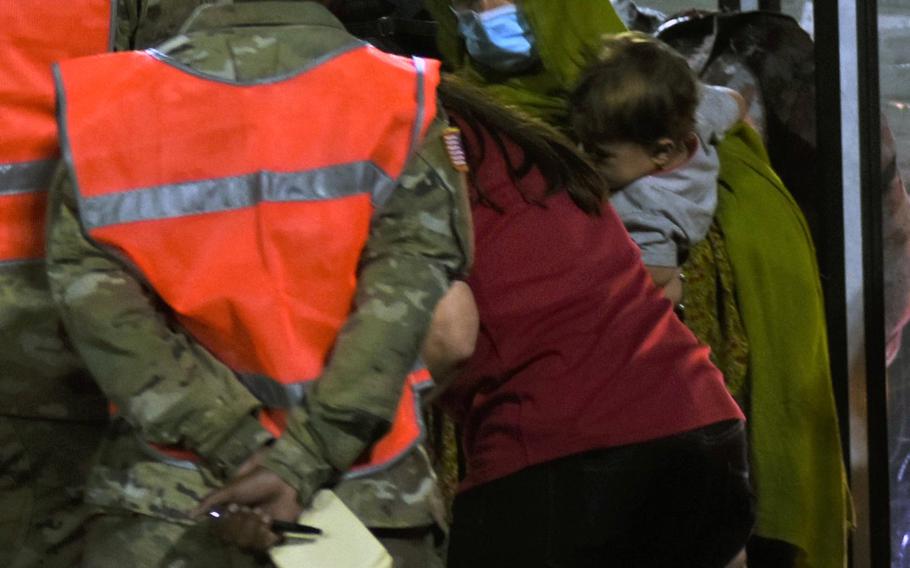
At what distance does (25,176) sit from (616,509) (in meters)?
0.91

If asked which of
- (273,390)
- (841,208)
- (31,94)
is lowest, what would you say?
(841,208)

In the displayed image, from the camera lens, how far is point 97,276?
1.59 metres

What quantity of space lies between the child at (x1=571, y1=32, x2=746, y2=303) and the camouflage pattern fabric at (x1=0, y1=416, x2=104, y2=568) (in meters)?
1.03

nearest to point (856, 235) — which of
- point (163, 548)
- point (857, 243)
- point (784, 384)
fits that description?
point (857, 243)

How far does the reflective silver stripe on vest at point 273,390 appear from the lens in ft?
5.34

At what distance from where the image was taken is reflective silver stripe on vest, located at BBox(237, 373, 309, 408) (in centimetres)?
163

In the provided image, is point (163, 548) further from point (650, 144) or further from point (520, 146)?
point (650, 144)

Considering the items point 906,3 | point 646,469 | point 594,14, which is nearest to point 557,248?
point 646,469

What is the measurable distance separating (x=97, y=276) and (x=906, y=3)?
2451 mm

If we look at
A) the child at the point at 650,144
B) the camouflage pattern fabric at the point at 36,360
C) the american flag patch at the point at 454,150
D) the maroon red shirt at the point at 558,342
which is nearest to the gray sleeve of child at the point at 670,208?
the child at the point at 650,144

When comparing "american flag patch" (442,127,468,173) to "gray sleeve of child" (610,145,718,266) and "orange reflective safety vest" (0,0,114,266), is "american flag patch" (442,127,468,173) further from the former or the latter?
"gray sleeve of child" (610,145,718,266)

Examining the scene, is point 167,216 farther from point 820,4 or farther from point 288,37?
point 820,4

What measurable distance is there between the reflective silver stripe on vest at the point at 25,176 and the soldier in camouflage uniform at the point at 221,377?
Answer: 36 centimetres

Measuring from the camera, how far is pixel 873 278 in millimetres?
3350
